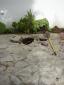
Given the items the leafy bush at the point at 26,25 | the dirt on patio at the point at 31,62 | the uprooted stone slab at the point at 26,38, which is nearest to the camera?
the dirt on patio at the point at 31,62

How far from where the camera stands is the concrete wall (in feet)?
19.2

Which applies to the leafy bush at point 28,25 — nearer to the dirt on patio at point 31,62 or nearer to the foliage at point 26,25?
the foliage at point 26,25

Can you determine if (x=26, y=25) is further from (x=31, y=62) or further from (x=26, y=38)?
(x=31, y=62)

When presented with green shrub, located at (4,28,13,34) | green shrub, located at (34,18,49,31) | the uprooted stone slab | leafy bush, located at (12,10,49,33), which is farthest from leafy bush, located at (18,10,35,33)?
the uprooted stone slab

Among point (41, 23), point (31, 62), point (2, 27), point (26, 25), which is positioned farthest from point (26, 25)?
point (31, 62)

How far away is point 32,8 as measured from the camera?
19.5 feet

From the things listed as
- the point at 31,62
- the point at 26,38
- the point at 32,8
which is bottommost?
the point at 31,62

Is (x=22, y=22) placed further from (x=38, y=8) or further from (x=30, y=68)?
(x=30, y=68)

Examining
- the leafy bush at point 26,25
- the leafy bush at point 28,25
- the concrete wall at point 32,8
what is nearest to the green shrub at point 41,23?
the leafy bush at point 28,25

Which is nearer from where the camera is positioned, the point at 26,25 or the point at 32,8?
the point at 26,25

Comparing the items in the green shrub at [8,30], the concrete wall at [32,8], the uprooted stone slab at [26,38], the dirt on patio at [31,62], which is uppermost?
the concrete wall at [32,8]

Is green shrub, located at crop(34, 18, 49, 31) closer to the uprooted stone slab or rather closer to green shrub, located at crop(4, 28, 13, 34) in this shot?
the uprooted stone slab

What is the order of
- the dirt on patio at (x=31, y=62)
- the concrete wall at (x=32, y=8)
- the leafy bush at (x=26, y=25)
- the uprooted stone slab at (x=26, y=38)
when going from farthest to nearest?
the concrete wall at (x=32, y=8)
the leafy bush at (x=26, y=25)
the uprooted stone slab at (x=26, y=38)
the dirt on patio at (x=31, y=62)

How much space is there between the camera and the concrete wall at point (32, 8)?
5.85 metres
